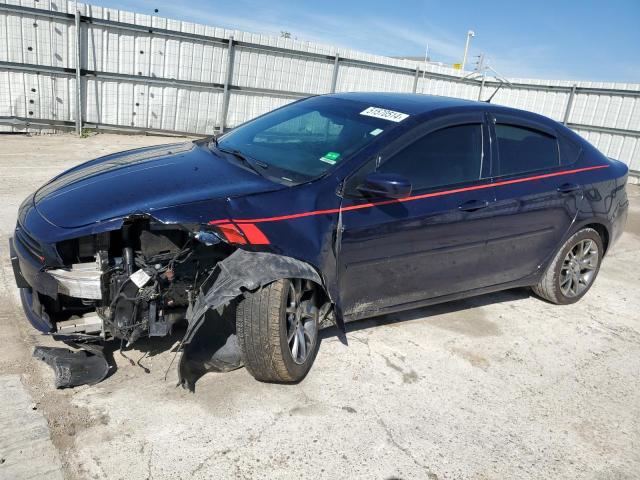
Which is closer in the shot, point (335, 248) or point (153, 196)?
point (153, 196)

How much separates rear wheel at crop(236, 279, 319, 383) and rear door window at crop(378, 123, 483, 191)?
0.98 meters

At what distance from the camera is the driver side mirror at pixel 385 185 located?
3.11 metres

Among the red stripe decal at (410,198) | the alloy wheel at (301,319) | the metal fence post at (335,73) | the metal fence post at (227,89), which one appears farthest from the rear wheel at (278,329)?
the metal fence post at (335,73)

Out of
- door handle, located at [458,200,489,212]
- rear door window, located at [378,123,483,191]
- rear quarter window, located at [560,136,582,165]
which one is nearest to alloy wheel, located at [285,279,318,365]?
rear door window, located at [378,123,483,191]

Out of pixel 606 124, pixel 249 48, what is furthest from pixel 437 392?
pixel 606 124

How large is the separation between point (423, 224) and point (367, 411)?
1.25 meters

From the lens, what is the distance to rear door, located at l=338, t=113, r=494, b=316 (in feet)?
10.8

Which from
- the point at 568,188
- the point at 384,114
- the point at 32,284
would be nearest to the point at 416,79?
the point at 568,188

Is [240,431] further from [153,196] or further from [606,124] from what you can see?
[606,124]

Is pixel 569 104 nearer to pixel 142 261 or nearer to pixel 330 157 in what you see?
pixel 330 157

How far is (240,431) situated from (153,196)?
1343 mm

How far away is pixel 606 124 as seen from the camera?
13.2 metres

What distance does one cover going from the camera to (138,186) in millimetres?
3068

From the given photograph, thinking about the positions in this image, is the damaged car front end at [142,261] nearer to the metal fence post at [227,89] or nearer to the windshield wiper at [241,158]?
the windshield wiper at [241,158]
